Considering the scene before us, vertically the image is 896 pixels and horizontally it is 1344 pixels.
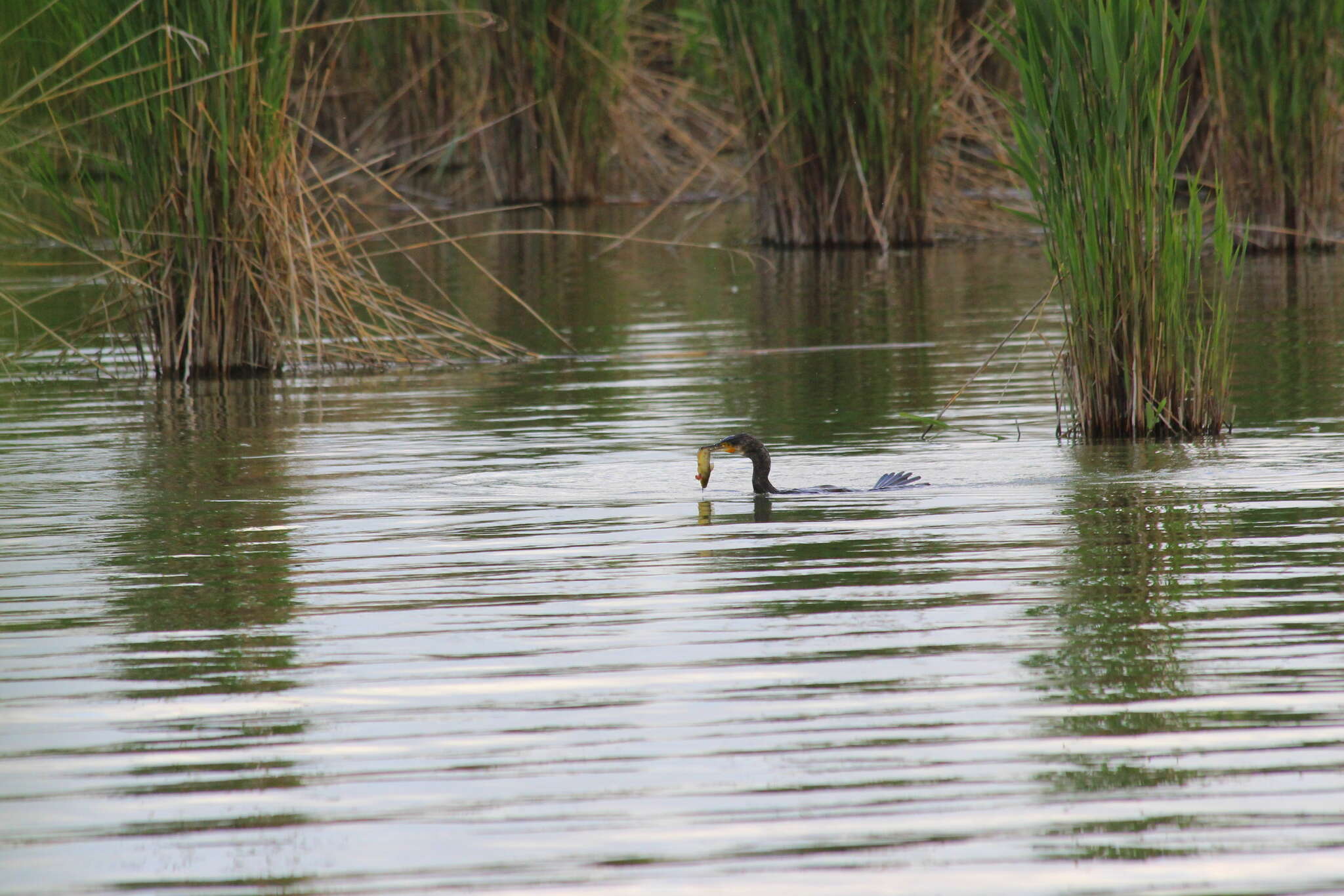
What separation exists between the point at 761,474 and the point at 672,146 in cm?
1668

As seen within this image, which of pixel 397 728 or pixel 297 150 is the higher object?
pixel 297 150

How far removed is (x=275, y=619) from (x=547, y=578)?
74 centimetres

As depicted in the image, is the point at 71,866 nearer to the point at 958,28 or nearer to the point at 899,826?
the point at 899,826

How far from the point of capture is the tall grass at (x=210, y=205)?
891cm

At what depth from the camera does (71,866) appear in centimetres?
291

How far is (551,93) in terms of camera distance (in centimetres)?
2083

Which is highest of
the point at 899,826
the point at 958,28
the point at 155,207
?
the point at 958,28

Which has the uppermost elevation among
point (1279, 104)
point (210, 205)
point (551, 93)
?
point (551, 93)

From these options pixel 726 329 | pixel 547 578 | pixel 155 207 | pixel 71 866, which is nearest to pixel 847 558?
pixel 547 578

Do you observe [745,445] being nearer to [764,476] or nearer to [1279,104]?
[764,476]

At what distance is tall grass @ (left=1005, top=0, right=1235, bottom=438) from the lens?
6988mm

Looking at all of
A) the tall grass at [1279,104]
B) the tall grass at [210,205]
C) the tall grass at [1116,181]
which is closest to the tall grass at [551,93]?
the tall grass at [1279,104]

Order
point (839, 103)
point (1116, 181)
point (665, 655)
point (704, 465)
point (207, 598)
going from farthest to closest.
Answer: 1. point (839, 103)
2. point (1116, 181)
3. point (704, 465)
4. point (207, 598)
5. point (665, 655)

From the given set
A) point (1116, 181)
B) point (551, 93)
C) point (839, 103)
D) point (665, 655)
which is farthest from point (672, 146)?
point (665, 655)
